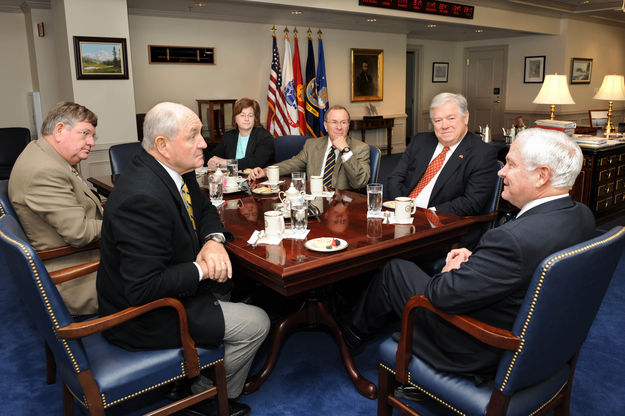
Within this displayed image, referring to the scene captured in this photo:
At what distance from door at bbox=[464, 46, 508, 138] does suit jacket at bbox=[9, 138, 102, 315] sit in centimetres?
1091

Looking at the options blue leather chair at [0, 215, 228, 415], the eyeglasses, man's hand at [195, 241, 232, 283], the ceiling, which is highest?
the ceiling

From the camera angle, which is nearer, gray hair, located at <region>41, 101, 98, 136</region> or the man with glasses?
gray hair, located at <region>41, 101, 98, 136</region>

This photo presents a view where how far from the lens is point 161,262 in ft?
5.31

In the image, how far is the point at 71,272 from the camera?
2020mm

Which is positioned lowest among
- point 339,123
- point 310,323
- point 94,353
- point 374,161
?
point 310,323

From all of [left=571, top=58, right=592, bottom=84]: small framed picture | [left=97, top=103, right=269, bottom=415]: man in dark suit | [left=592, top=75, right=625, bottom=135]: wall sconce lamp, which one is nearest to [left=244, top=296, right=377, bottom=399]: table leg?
[left=97, top=103, right=269, bottom=415]: man in dark suit

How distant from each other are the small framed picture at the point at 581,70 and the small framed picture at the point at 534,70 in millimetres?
639

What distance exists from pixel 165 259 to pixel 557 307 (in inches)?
49.2

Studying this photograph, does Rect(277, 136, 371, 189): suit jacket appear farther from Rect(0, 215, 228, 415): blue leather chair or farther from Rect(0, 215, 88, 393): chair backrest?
Rect(0, 215, 88, 393): chair backrest

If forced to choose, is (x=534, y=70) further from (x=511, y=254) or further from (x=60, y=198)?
(x=60, y=198)

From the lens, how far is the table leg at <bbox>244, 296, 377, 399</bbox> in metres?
2.19

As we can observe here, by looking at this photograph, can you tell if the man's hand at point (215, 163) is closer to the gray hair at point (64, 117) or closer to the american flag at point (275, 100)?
the gray hair at point (64, 117)

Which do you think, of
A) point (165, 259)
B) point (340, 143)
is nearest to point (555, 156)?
point (165, 259)

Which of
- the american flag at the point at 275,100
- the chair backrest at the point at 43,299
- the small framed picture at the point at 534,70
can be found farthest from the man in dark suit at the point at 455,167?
the small framed picture at the point at 534,70
